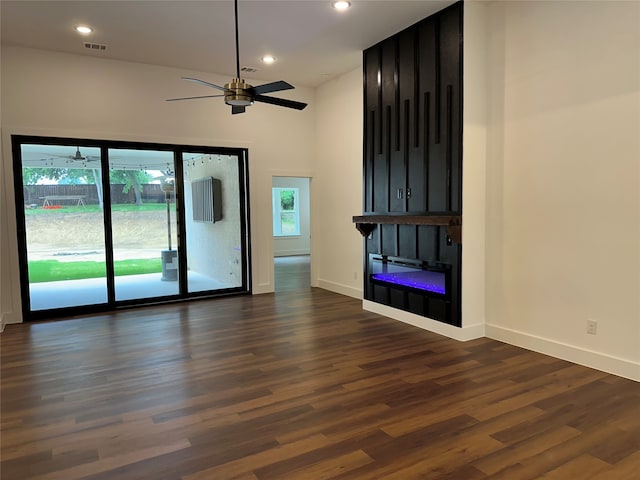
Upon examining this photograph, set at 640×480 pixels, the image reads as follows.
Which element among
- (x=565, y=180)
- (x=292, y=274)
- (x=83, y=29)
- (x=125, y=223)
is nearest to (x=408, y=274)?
(x=565, y=180)

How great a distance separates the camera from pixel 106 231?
20.7ft

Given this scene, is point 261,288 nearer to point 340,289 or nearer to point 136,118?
point 340,289

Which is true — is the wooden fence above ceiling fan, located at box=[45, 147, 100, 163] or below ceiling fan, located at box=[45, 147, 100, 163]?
below

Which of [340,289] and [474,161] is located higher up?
[474,161]

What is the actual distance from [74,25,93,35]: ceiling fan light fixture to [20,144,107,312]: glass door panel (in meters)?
1.61

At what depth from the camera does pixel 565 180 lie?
4.01 meters

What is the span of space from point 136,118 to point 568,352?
6160mm

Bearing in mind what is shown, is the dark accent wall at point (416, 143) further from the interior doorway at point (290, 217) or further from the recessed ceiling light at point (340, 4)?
the interior doorway at point (290, 217)

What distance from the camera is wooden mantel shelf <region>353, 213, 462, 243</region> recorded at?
4594mm

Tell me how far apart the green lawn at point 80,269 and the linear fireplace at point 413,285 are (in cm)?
342

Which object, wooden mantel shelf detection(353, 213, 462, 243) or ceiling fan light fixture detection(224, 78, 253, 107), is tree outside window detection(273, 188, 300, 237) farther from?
ceiling fan light fixture detection(224, 78, 253, 107)

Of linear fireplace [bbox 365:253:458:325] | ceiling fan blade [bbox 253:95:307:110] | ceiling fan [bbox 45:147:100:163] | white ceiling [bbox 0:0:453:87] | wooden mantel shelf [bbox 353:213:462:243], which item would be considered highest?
white ceiling [bbox 0:0:453:87]

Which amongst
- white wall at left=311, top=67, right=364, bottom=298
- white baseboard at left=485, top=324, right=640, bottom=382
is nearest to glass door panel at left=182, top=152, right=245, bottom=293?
white wall at left=311, top=67, right=364, bottom=298

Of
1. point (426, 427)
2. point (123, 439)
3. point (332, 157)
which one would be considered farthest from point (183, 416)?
point (332, 157)
